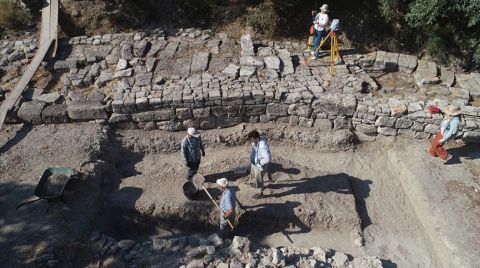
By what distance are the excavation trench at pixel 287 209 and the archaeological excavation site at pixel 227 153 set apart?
31mm

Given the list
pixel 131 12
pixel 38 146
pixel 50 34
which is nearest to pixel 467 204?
pixel 38 146

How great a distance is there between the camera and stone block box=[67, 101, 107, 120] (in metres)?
9.73

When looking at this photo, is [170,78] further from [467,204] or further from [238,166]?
[467,204]

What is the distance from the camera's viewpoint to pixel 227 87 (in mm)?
10031

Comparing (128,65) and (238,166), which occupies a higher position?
(128,65)

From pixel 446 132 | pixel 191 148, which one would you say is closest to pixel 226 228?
pixel 191 148

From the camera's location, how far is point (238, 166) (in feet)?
30.9

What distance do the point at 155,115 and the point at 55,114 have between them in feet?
7.97

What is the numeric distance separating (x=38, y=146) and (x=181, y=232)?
4.01 metres

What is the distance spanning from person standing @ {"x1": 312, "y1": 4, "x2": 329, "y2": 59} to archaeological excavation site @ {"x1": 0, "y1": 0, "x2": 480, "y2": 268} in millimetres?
374

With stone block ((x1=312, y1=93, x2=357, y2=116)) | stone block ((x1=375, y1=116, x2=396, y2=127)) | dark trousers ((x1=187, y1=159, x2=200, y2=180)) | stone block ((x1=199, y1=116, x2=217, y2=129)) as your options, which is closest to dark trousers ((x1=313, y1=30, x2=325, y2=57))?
stone block ((x1=312, y1=93, x2=357, y2=116))

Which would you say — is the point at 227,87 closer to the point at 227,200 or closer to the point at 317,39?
the point at 317,39

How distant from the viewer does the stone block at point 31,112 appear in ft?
31.9

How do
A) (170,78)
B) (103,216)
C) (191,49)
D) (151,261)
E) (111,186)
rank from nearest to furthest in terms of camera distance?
1. (151,261)
2. (103,216)
3. (111,186)
4. (170,78)
5. (191,49)
